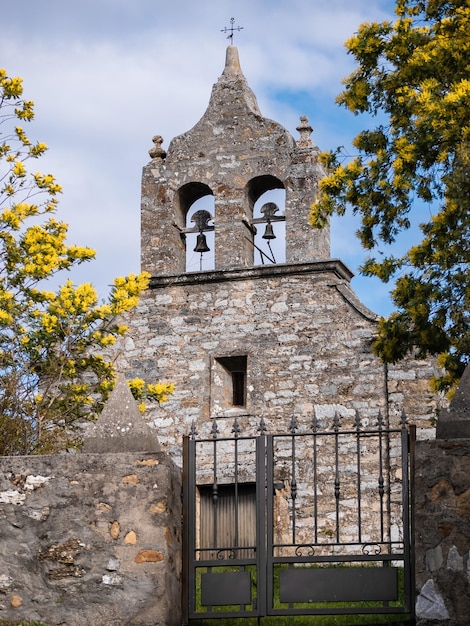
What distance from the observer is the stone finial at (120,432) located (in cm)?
956

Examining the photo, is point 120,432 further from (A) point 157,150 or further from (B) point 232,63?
(B) point 232,63

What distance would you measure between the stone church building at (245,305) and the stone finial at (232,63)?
28 millimetres

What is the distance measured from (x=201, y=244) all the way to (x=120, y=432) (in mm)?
9197

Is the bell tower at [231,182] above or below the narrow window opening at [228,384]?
above

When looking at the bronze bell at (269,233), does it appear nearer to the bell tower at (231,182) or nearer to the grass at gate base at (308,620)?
the bell tower at (231,182)

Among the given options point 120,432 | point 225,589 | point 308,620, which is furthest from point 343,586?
point 120,432

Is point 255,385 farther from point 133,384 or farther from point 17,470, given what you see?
point 17,470

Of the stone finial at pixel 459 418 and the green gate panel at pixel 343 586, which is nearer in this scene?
the stone finial at pixel 459 418

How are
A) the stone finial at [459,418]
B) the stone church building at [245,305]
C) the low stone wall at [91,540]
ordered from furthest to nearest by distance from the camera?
1. the stone church building at [245,305]
2. the low stone wall at [91,540]
3. the stone finial at [459,418]

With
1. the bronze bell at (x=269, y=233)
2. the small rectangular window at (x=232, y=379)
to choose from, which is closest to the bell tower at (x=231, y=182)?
the bronze bell at (x=269, y=233)

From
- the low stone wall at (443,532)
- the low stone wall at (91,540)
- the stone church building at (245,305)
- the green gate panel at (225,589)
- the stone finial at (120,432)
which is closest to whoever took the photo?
the low stone wall at (443,532)

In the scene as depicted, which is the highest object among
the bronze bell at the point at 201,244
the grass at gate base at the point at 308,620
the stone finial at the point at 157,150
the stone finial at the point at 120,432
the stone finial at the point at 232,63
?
the stone finial at the point at 232,63

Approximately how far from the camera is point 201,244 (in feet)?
61.0

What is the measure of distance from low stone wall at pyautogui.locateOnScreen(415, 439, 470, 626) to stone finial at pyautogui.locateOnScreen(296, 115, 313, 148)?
9.89 metres
